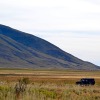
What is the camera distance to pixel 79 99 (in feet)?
101

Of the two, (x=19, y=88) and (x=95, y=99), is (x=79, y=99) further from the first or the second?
(x=19, y=88)

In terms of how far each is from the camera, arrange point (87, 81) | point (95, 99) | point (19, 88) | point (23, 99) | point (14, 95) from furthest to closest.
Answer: point (87, 81) < point (95, 99) < point (19, 88) < point (14, 95) < point (23, 99)

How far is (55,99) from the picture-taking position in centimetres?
3059

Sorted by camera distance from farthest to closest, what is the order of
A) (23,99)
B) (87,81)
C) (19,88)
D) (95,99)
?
(87,81) < (95,99) < (19,88) < (23,99)

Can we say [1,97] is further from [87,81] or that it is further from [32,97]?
[87,81]

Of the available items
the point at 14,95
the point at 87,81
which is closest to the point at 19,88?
the point at 14,95

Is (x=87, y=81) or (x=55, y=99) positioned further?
(x=87, y=81)

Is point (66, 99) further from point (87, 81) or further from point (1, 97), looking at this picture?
point (87, 81)

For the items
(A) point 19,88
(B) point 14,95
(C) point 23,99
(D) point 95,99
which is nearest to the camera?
(C) point 23,99

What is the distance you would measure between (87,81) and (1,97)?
4493 cm

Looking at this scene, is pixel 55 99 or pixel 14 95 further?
pixel 55 99

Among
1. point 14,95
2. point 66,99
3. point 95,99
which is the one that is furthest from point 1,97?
point 95,99

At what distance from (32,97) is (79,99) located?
5285 millimetres

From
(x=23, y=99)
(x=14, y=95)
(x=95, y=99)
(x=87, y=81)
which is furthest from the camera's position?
(x=87, y=81)
